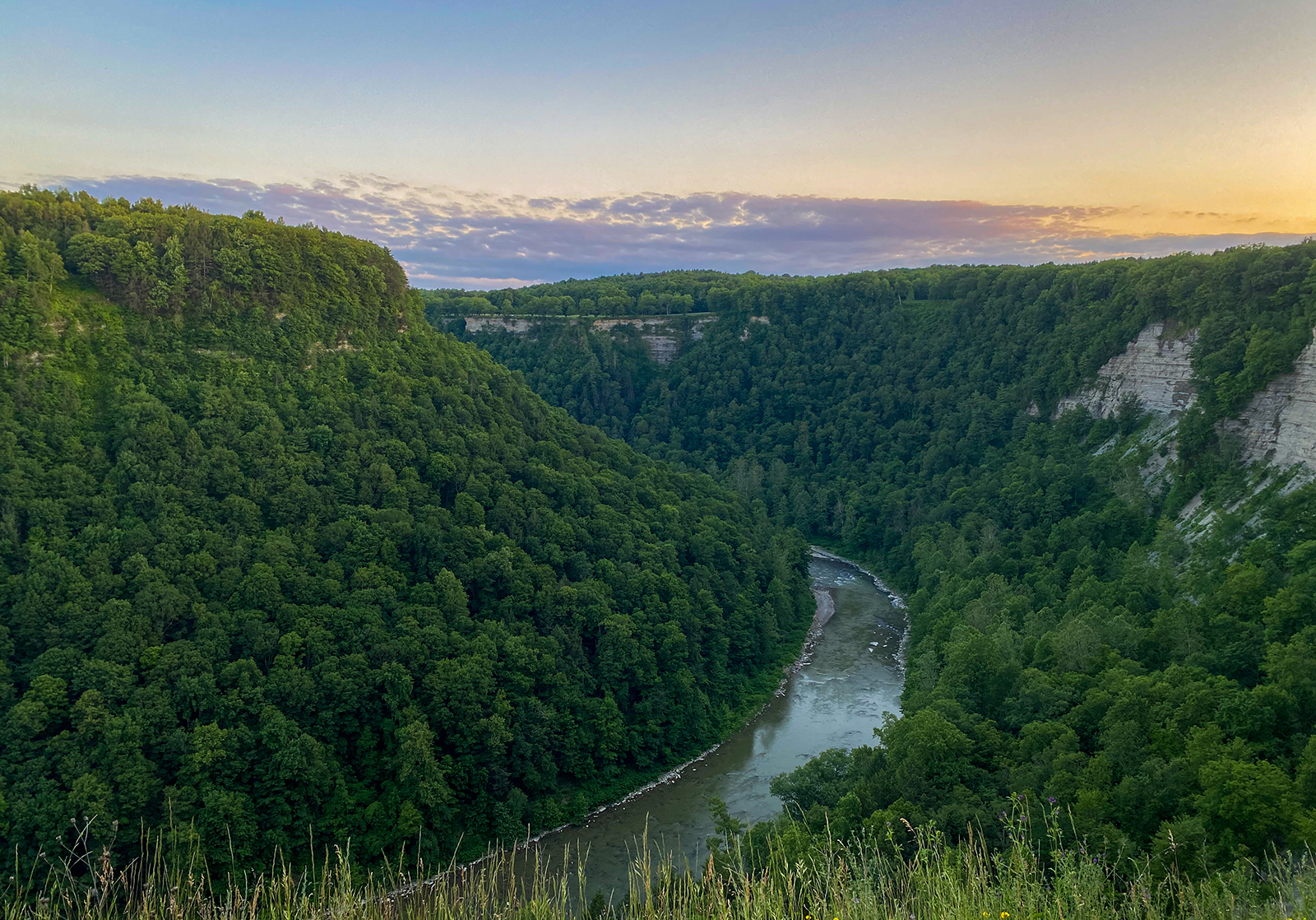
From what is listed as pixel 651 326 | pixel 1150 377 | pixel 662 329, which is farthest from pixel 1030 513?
pixel 651 326

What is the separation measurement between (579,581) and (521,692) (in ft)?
29.0

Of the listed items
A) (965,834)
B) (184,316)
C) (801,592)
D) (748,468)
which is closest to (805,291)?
(748,468)

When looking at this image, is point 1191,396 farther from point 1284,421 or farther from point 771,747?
point 771,747

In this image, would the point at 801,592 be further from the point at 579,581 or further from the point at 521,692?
the point at 521,692

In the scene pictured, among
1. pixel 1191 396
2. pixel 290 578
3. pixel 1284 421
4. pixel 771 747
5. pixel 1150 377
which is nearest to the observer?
pixel 290 578

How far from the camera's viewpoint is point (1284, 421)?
41.7m

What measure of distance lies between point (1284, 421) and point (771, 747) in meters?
32.0

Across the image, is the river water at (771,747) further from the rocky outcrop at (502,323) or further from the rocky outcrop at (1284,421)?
the rocky outcrop at (502,323)

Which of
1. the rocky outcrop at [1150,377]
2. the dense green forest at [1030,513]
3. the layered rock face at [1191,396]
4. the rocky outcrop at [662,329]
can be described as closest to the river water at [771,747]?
the dense green forest at [1030,513]

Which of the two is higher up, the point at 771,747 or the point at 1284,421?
the point at 1284,421

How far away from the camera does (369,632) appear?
36219 millimetres

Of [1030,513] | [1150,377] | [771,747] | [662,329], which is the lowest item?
[771,747]

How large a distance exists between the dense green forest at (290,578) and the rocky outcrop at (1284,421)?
30980 mm

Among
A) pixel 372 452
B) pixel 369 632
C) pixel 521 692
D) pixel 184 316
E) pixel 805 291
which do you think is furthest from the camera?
pixel 805 291
